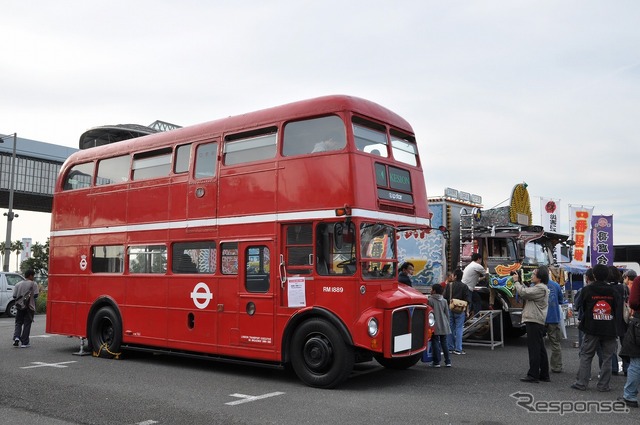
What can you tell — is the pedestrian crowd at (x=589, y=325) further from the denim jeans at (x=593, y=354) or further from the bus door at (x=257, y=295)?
the bus door at (x=257, y=295)

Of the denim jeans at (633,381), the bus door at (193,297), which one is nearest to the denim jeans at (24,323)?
the bus door at (193,297)

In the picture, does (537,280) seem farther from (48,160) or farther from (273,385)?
(48,160)

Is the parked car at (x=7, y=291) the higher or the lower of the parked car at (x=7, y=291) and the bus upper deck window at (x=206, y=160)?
the lower

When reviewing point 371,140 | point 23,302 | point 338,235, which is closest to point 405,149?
point 371,140

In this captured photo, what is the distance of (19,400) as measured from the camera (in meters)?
7.77

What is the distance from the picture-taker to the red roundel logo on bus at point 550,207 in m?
23.0

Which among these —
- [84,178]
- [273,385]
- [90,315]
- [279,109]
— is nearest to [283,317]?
[273,385]

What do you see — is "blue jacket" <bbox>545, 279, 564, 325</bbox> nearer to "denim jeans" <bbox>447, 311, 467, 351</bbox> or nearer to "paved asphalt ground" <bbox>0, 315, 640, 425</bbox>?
"paved asphalt ground" <bbox>0, 315, 640, 425</bbox>

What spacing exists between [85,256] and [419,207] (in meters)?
7.11

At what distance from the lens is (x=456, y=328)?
38.5 ft

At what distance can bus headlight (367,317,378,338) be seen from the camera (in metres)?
8.11

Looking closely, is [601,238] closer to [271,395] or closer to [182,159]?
[182,159]

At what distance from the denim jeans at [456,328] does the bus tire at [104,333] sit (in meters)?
6.52

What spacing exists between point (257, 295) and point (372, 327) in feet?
6.85
